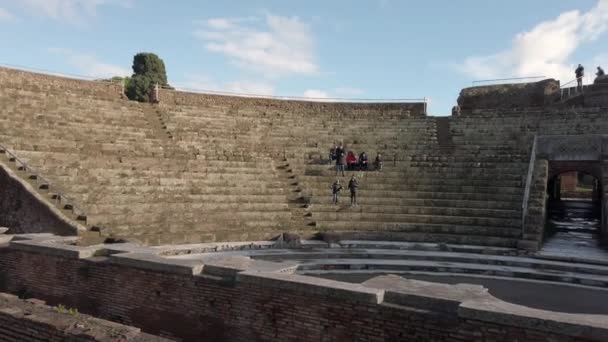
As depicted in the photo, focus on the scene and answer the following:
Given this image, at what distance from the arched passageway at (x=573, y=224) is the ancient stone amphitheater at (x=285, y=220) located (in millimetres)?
166

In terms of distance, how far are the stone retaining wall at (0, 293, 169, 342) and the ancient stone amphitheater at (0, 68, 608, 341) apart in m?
0.03

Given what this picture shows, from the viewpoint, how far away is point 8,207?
12008mm

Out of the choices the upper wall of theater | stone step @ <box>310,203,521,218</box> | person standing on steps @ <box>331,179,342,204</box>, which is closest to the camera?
stone step @ <box>310,203,521,218</box>

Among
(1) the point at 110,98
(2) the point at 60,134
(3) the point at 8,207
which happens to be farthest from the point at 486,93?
(3) the point at 8,207

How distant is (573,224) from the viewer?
1741cm

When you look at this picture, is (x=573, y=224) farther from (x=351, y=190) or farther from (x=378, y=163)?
(x=351, y=190)

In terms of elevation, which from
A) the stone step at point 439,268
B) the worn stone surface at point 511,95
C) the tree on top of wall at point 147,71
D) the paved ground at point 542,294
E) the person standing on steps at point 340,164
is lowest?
the paved ground at point 542,294

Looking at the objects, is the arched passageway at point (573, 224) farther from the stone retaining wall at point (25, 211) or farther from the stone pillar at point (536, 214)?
the stone retaining wall at point (25, 211)

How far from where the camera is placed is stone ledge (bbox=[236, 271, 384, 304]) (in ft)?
17.7

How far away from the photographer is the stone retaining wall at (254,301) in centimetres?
475

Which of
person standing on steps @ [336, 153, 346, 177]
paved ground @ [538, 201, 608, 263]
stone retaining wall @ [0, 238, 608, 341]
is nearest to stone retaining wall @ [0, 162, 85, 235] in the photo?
stone retaining wall @ [0, 238, 608, 341]

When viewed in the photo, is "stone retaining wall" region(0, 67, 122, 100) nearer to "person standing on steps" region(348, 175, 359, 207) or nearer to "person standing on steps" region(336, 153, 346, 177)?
"person standing on steps" region(336, 153, 346, 177)

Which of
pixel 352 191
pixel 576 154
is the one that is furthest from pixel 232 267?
pixel 576 154

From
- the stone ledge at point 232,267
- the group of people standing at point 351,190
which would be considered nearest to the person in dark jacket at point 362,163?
the group of people standing at point 351,190
